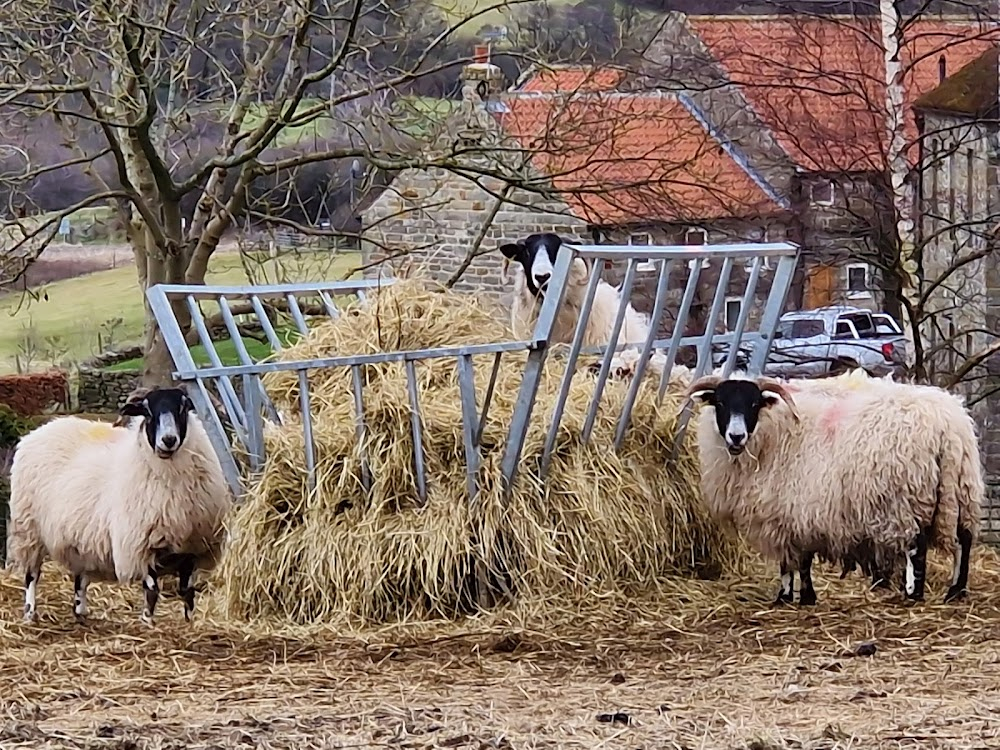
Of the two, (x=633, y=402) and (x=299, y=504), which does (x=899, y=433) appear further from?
(x=299, y=504)

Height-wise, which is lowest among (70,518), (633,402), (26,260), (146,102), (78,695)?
(78,695)

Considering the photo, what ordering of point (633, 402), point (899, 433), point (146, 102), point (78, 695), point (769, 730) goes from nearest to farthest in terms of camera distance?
point (769, 730) → point (78, 695) → point (899, 433) → point (633, 402) → point (146, 102)

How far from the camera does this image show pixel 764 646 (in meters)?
7.14

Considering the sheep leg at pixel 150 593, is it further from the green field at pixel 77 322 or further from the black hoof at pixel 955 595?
the green field at pixel 77 322

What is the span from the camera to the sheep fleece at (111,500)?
8.32 metres

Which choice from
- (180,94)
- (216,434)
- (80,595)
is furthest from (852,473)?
(180,94)

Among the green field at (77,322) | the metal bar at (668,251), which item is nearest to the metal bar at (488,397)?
the metal bar at (668,251)

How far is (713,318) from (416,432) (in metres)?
1.79

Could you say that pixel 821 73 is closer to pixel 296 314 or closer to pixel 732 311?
pixel 296 314

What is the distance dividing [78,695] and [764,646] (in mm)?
3060

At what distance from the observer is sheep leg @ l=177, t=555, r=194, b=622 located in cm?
851

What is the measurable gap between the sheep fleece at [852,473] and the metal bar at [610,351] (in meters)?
0.66

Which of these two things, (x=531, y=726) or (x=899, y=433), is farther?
(x=899, y=433)

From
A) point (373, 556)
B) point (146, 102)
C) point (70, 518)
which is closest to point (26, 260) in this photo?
point (146, 102)
